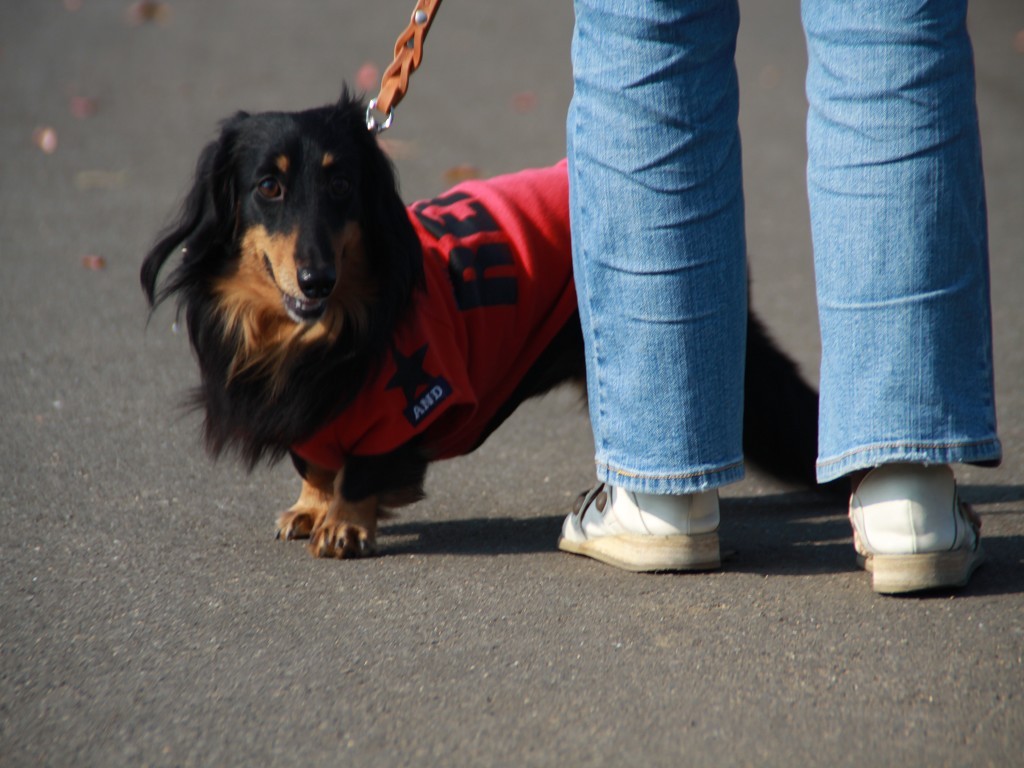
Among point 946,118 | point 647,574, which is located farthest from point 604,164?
point 647,574

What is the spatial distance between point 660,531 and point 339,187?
3.40 ft

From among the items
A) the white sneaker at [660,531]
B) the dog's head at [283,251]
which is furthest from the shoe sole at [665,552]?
the dog's head at [283,251]

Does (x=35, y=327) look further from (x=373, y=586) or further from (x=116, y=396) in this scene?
(x=373, y=586)

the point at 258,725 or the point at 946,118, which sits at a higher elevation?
the point at 946,118

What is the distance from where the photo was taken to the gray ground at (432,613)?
1720mm

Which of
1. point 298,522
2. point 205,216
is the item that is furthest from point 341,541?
point 205,216

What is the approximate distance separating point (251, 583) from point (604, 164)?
104 cm

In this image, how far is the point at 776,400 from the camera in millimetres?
2812

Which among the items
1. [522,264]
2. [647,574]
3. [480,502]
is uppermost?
[522,264]

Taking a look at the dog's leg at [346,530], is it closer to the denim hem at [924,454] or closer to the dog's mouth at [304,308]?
the dog's mouth at [304,308]

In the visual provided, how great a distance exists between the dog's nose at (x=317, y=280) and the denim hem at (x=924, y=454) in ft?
3.63

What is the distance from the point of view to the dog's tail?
2.80 metres

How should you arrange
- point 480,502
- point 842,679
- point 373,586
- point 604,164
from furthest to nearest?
point 480,502 < point 373,586 < point 604,164 < point 842,679

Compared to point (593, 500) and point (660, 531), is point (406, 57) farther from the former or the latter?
point (660, 531)
